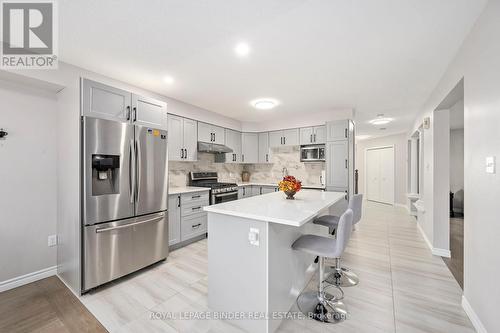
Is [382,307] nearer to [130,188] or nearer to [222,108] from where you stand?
[130,188]

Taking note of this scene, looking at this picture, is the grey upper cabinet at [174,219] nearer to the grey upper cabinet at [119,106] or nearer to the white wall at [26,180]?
the grey upper cabinet at [119,106]

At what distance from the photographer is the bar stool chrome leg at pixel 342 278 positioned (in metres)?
2.39

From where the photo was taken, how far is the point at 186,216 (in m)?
3.52

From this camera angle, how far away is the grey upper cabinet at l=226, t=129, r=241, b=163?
508cm

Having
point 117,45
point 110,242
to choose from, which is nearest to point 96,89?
point 117,45

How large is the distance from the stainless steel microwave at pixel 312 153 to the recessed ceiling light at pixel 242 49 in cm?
299

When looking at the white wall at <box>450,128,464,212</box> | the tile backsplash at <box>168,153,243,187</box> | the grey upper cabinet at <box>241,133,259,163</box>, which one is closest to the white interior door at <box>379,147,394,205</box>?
the white wall at <box>450,128,464,212</box>

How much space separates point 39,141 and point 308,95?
3.79 meters

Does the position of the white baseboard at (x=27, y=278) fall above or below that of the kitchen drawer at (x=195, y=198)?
below

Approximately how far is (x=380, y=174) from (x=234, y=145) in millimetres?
5952

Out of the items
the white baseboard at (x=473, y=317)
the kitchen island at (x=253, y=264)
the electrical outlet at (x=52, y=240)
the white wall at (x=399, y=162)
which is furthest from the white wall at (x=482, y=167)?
the white wall at (x=399, y=162)

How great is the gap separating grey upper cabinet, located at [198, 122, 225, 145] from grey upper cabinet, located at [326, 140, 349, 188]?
2.33 m

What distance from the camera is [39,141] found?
2551 millimetres

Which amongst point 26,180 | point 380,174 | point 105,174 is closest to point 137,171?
point 105,174
